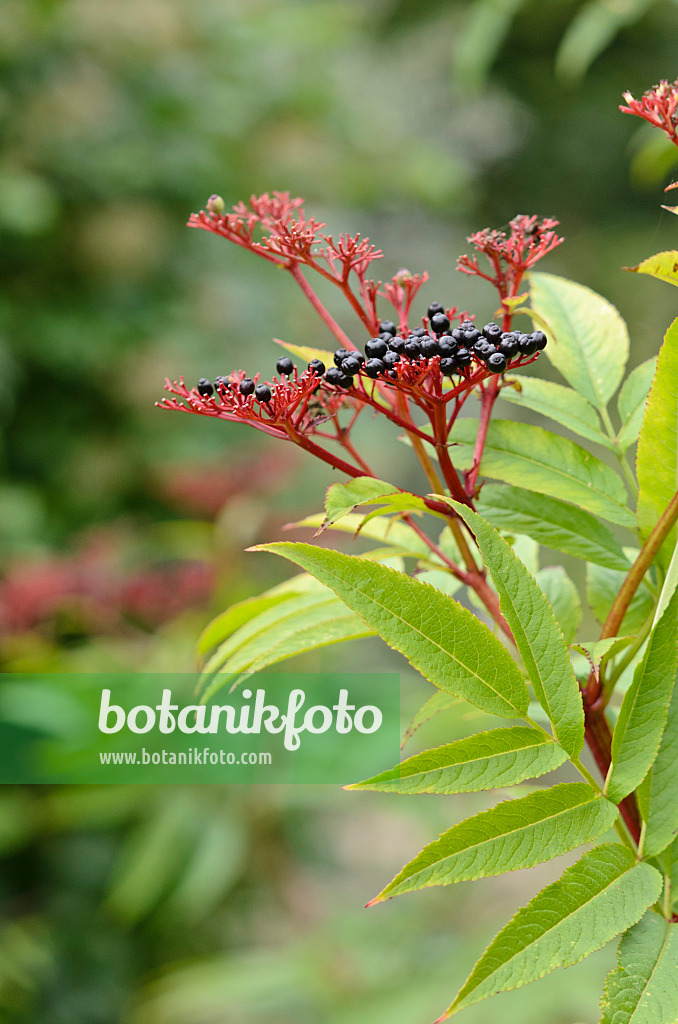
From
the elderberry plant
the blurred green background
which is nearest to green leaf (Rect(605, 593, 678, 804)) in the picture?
the elderberry plant

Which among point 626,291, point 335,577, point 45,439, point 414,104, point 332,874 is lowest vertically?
point 332,874

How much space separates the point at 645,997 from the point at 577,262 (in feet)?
7.39

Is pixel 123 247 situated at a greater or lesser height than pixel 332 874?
greater

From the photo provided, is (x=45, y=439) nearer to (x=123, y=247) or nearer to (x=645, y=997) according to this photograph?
(x=123, y=247)

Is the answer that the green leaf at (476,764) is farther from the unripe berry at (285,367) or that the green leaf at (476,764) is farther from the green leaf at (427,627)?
the unripe berry at (285,367)

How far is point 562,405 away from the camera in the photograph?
29 centimetres

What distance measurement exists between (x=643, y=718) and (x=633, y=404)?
136 millimetres

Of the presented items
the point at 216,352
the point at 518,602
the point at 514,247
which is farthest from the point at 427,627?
the point at 216,352

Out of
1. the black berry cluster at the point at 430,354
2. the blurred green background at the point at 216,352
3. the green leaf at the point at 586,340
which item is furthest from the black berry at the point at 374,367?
the blurred green background at the point at 216,352

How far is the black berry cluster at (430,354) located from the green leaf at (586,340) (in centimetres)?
8

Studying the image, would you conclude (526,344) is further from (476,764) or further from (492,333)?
(476,764)

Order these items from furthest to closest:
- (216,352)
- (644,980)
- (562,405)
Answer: (216,352) → (562,405) → (644,980)

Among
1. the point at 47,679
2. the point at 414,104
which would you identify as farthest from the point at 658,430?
the point at 414,104

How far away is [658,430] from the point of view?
231 millimetres
